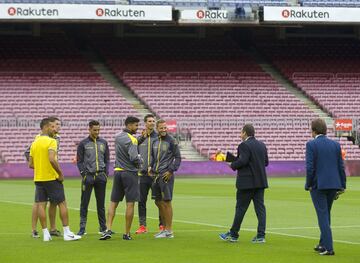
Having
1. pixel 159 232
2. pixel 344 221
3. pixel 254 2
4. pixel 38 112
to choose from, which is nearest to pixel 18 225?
pixel 159 232

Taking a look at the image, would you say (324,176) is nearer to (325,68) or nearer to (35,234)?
(35,234)

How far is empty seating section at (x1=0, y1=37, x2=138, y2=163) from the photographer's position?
50938 mm

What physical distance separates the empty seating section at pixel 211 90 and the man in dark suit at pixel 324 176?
3682 cm

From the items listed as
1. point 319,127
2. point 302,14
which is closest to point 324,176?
point 319,127

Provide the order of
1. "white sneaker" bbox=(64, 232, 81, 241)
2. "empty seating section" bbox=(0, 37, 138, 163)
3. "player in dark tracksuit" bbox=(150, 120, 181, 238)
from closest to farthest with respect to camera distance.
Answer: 1. "white sneaker" bbox=(64, 232, 81, 241)
2. "player in dark tracksuit" bbox=(150, 120, 181, 238)
3. "empty seating section" bbox=(0, 37, 138, 163)

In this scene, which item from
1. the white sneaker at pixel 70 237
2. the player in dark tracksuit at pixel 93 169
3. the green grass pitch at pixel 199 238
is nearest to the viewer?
the green grass pitch at pixel 199 238

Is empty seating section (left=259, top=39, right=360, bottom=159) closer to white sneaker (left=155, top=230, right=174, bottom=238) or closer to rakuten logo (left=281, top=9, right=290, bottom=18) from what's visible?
rakuten logo (left=281, top=9, right=290, bottom=18)

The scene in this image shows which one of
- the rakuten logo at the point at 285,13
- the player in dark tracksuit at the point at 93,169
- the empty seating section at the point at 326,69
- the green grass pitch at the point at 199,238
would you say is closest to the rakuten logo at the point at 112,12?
the rakuten logo at the point at 285,13

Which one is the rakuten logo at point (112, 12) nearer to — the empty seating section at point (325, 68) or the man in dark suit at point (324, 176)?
the empty seating section at point (325, 68)

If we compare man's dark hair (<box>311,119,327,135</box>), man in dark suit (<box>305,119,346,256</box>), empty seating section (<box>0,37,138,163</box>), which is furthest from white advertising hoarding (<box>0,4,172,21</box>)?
man in dark suit (<box>305,119,346,256</box>)

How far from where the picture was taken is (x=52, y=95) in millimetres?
55000

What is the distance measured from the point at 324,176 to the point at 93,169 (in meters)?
5.11

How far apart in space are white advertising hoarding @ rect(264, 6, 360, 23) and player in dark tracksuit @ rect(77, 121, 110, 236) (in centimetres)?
3798

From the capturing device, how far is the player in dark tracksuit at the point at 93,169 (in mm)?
18297
